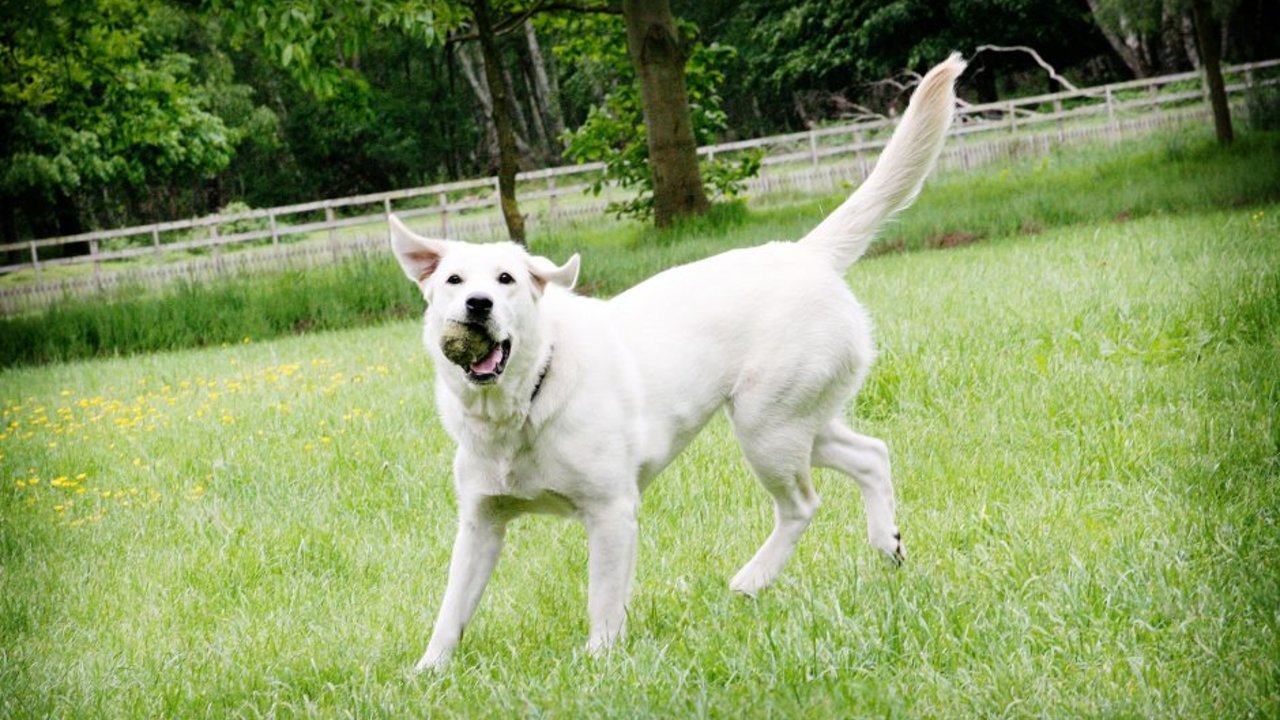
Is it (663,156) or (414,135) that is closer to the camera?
(663,156)

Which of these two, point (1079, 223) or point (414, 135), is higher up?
point (414, 135)

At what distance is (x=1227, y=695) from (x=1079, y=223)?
12100 millimetres

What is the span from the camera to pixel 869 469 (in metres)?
4.02

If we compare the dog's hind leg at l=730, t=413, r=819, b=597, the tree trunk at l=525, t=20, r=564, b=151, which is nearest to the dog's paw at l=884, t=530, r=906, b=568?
the dog's hind leg at l=730, t=413, r=819, b=597

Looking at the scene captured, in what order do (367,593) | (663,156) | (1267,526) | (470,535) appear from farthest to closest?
(663,156)
(367,593)
(470,535)
(1267,526)

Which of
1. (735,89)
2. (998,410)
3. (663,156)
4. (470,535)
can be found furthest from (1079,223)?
(735,89)

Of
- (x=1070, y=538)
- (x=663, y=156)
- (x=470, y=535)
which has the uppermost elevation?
(x=663, y=156)

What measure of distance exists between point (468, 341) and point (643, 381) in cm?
62

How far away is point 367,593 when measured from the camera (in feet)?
13.4

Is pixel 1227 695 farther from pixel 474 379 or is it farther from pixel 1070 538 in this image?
pixel 474 379

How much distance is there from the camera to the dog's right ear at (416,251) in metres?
3.51

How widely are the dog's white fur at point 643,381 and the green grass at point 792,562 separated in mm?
253

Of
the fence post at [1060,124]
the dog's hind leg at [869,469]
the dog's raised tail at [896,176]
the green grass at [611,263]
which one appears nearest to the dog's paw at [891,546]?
the dog's hind leg at [869,469]

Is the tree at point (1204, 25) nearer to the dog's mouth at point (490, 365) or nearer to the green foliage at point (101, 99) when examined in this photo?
the dog's mouth at point (490, 365)
